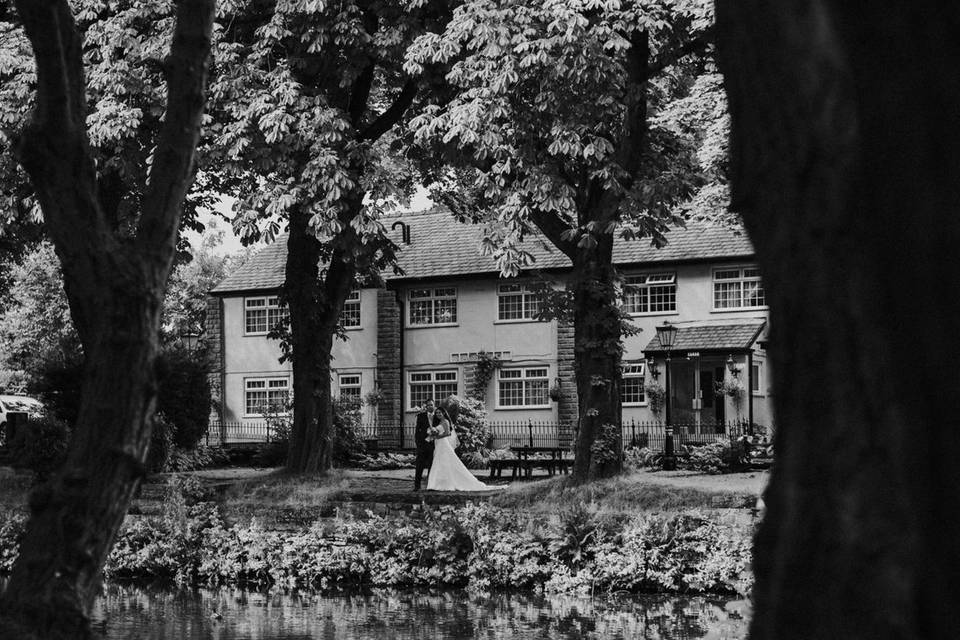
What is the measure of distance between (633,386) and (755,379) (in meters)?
3.63

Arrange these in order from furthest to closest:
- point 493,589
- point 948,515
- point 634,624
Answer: point 493,589 < point 634,624 < point 948,515

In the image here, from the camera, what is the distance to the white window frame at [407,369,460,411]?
42219 mm

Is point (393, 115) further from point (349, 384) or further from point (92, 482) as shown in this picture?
point (349, 384)

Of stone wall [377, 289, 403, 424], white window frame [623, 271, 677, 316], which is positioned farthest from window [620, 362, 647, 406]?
stone wall [377, 289, 403, 424]

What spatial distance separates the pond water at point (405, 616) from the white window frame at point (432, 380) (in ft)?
85.3

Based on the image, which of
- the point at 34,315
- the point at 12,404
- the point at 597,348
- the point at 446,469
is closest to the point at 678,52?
Answer: the point at 597,348

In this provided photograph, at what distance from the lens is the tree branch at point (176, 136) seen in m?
4.93

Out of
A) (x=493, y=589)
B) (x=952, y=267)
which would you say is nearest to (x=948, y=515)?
(x=952, y=267)

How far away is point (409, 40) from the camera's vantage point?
67.6ft

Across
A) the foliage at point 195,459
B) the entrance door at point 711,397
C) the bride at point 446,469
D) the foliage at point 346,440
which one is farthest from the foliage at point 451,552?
the entrance door at point 711,397

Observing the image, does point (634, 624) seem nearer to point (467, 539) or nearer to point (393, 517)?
point (467, 539)

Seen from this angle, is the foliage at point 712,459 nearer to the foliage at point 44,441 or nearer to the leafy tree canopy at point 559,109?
the leafy tree canopy at point 559,109

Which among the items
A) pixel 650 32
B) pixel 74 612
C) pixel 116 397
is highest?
pixel 650 32

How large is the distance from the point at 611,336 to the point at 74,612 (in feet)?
53.2
